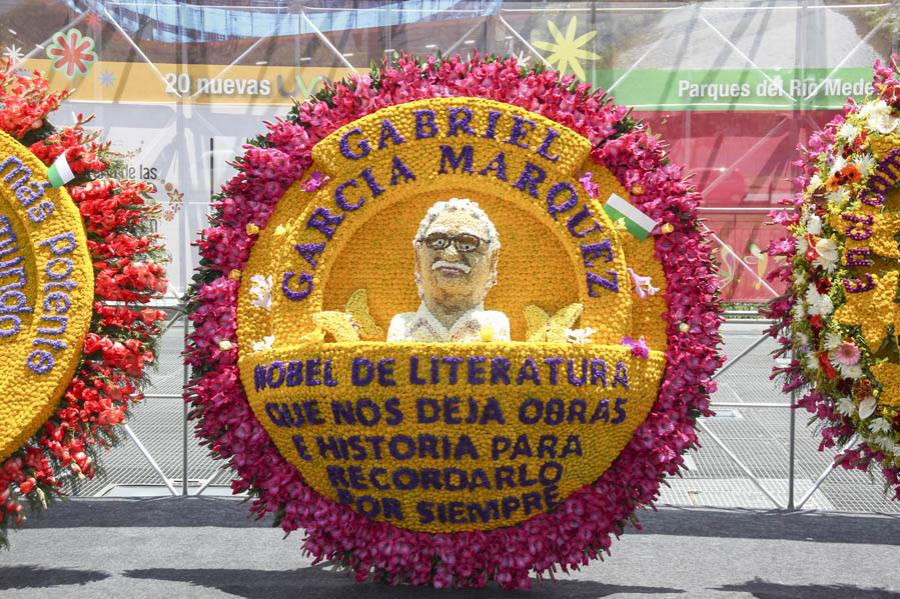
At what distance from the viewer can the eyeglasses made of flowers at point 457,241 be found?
4.68m

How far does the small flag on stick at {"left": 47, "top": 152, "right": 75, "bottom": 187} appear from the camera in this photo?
196 inches

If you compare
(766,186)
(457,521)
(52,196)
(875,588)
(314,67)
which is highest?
(314,67)

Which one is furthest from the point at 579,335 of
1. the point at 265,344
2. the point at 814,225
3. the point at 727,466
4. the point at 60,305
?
the point at 727,466

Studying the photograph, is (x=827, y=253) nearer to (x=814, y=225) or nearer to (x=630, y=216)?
(x=814, y=225)

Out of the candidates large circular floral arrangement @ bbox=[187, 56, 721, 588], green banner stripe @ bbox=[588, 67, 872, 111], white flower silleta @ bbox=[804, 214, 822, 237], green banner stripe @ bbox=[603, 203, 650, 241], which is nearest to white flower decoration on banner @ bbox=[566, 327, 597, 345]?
large circular floral arrangement @ bbox=[187, 56, 721, 588]

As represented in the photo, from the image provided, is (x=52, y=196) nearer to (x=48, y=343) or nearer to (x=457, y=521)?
(x=48, y=343)

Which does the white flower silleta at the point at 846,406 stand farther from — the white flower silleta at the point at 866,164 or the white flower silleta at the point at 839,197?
the white flower silleta at the point at 866,164

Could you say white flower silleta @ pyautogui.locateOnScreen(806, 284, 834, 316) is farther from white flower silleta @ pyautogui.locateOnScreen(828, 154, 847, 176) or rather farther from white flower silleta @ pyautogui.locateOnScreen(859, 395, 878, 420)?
white flower silleta @ pyautogui.locateOnScreen(828, 154, 847, 176)

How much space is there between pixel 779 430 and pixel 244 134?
7.16 m

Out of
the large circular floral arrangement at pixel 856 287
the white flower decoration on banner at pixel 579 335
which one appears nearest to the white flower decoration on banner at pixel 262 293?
the white flower decoration on banner at pixel 579 335

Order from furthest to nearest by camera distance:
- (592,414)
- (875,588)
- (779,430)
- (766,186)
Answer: (766,186)
(779,430)
(875,588)
(592,414)

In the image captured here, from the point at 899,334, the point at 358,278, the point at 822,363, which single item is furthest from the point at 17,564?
the point at 899,334

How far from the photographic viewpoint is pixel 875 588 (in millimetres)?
4914

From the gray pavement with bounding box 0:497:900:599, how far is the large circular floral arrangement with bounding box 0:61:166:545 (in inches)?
20.7
